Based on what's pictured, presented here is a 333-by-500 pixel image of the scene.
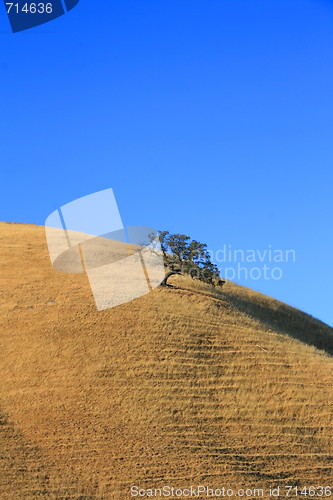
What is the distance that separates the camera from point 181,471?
25344 mm

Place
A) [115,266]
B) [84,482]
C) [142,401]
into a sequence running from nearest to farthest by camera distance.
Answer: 1. [84,482]
2. [142,401]
3. [115,266]

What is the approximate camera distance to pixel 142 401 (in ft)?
95.0

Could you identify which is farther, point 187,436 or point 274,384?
point 274,384

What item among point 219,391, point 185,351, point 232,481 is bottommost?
point 232,481

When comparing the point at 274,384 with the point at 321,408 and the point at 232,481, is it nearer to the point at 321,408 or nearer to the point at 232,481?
the point at 321,408

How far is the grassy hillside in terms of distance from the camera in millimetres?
25359

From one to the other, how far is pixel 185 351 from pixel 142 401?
4336mm

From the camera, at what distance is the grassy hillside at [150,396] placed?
83.2ft

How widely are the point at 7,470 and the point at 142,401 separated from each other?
270 inches

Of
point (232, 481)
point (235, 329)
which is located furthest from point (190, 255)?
point (232, 481)

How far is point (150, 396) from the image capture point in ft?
96.0

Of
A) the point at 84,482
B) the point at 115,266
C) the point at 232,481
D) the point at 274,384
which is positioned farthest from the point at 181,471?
the point at 115,266

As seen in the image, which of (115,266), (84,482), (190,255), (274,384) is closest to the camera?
(84,482)

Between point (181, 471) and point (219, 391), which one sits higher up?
point (219, 391)
